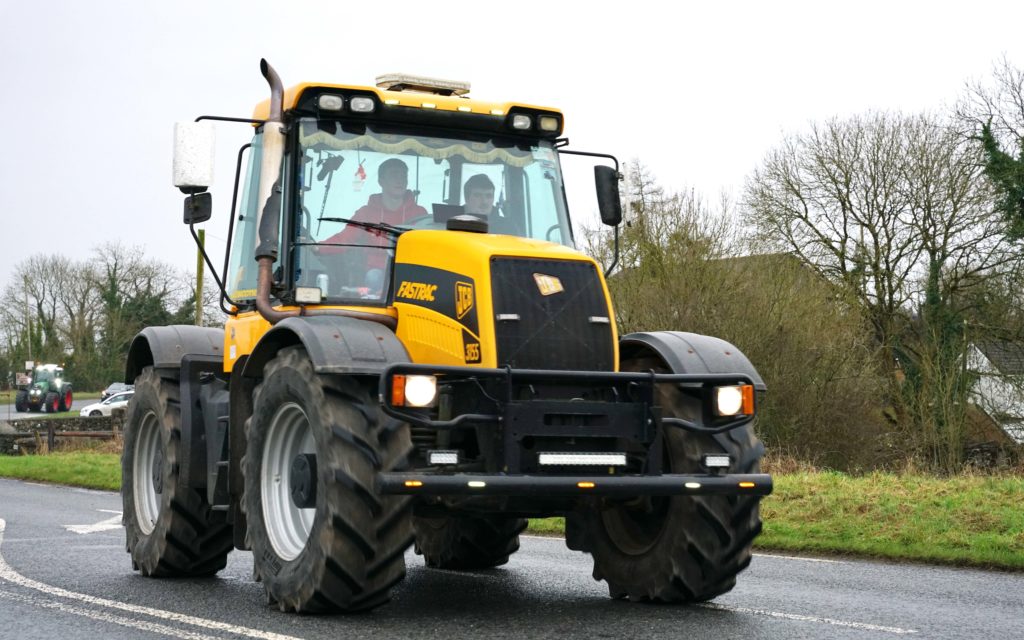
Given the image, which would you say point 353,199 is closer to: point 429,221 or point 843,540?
point 429,221

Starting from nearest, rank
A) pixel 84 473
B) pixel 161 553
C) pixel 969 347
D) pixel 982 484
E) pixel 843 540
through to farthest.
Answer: pixel 161 553 → pixel 843 540 → pixel 982 484 → pixel 84 473 → pixel 969 347

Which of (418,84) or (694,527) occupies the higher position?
(418,84)

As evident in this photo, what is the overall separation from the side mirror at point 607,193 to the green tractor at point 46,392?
68865mm

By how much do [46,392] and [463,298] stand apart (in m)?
70.7

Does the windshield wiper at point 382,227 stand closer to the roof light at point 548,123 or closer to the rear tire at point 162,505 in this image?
the roof light at point 548,123

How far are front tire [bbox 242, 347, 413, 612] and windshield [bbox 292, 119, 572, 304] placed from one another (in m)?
0.75

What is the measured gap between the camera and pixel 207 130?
8297mm

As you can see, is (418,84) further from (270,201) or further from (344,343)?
(344,343)

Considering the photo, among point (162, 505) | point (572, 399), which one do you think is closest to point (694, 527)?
point (572, 399)

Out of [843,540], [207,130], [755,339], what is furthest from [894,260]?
[207,130]

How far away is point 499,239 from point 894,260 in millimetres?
35100

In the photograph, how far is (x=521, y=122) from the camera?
895 cm

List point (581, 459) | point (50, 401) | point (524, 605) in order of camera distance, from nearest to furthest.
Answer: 1. point (581, 459)
2. point (524, 605)
3. point (50, 401)

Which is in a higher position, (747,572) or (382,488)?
(382,488)
